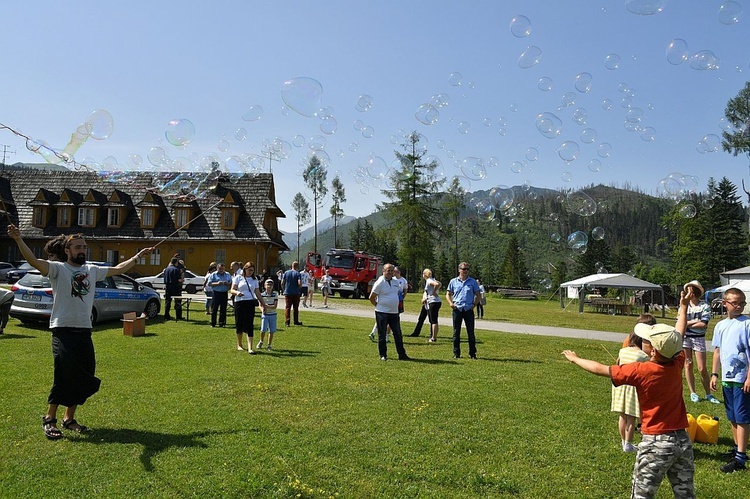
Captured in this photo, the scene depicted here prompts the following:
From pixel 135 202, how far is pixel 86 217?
3.69 meters

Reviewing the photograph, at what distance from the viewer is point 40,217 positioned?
134 feet

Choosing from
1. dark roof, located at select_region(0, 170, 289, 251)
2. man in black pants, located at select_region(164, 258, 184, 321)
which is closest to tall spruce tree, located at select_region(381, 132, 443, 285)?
dark roof, located at select_region(0, 170, 289, 251)

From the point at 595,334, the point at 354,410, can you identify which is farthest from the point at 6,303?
the point at 595,334

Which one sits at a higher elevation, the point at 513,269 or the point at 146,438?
the point at 513,269

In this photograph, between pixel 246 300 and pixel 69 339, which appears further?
pixel 246 300

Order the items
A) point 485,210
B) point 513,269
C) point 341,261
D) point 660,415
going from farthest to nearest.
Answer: point 513,269 → point 341,261 → point 485,210 → point 660,415

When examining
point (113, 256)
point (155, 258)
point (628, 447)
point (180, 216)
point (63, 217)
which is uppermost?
point (180, 216)

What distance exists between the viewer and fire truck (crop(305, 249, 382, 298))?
35.3 m

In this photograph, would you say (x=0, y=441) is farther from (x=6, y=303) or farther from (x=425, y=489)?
(x=6, y=303)

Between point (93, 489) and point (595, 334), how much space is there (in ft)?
55.3

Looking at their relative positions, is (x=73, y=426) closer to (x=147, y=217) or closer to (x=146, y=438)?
(x=146, y=438)

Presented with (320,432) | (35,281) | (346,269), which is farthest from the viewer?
(346,269)

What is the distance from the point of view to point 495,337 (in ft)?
50.0

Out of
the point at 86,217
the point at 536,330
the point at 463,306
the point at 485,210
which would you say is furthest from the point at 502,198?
the point at 86,217
